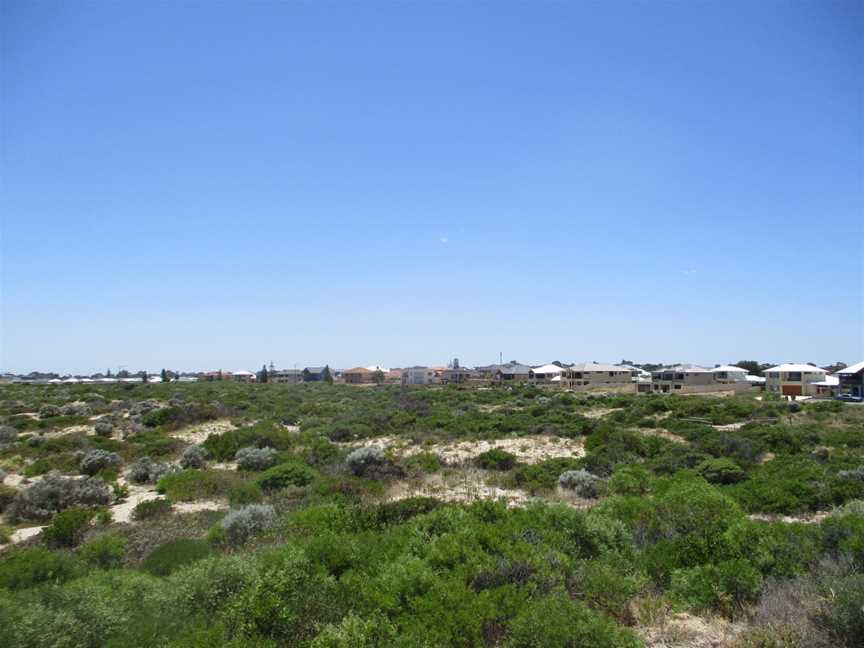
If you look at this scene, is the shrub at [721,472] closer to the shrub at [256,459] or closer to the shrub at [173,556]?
the shrub at [173,556]

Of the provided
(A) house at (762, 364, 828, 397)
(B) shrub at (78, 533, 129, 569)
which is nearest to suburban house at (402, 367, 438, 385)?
(A) house at (762, 364, 828, 397)

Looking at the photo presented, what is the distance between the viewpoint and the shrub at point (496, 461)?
15.5 m

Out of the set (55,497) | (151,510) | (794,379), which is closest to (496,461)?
(151,510)

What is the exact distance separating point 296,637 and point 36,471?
16918 millimetres

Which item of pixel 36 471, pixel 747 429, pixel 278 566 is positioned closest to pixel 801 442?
pixel 747 429

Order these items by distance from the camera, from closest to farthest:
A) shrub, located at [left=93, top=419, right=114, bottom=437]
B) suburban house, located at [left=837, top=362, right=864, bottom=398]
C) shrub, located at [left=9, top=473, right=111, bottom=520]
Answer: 1. shrub, located at [left=9, top=473, right=111, bottom=520]
2. shrub, located at [left=93, top=419, right=114, bottom=437]
3. suburban house, located at [left=837, top=362, right=864, bottom=398]

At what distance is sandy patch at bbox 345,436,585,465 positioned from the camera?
1741cm

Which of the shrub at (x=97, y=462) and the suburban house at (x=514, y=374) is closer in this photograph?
the shrub at (x=97, y=462)

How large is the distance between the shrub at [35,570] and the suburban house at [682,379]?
199 feet

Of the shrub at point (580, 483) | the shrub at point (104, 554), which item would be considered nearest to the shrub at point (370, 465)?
the shrub at point (580, 483)

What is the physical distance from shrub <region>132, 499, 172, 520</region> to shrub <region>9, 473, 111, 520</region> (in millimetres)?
2039

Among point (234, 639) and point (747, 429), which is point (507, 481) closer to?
point (234, 639)

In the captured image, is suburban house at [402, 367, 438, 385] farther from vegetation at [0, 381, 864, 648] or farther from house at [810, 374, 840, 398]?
vegetation at [0, 381, 864, 648]

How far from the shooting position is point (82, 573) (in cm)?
571
